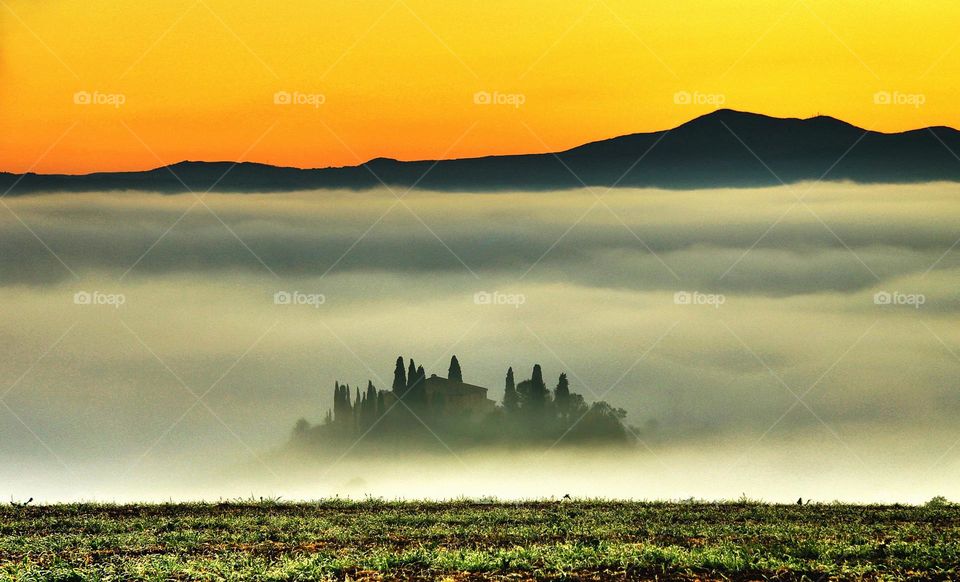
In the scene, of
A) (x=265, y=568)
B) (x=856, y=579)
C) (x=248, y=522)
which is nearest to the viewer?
(x=856, y=579)

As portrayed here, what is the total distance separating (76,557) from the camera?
19.6 metres

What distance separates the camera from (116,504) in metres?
30.3

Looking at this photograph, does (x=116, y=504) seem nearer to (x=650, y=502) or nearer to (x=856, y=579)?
(x=650, y=502)

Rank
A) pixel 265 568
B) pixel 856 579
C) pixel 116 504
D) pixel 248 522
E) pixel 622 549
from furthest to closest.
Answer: pixel 116 504 → pixel 248 522 → pixel 622 549 → pixel 265 568 → pixel 856 579

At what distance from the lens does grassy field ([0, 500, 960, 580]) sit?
1697 cm

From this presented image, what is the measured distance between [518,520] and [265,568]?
9.74 metres

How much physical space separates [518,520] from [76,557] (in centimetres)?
1094

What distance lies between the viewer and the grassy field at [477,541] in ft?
55.7

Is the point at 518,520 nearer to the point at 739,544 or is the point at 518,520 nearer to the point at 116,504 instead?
the point at 739,544

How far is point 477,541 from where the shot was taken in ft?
70.1

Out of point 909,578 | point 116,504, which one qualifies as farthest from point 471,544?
point 116,504

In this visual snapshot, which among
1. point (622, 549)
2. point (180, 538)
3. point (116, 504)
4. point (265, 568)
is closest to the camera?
point (265, 568)

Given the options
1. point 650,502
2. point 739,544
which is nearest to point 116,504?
point 650,502

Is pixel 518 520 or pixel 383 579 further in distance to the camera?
pixel 518 520
